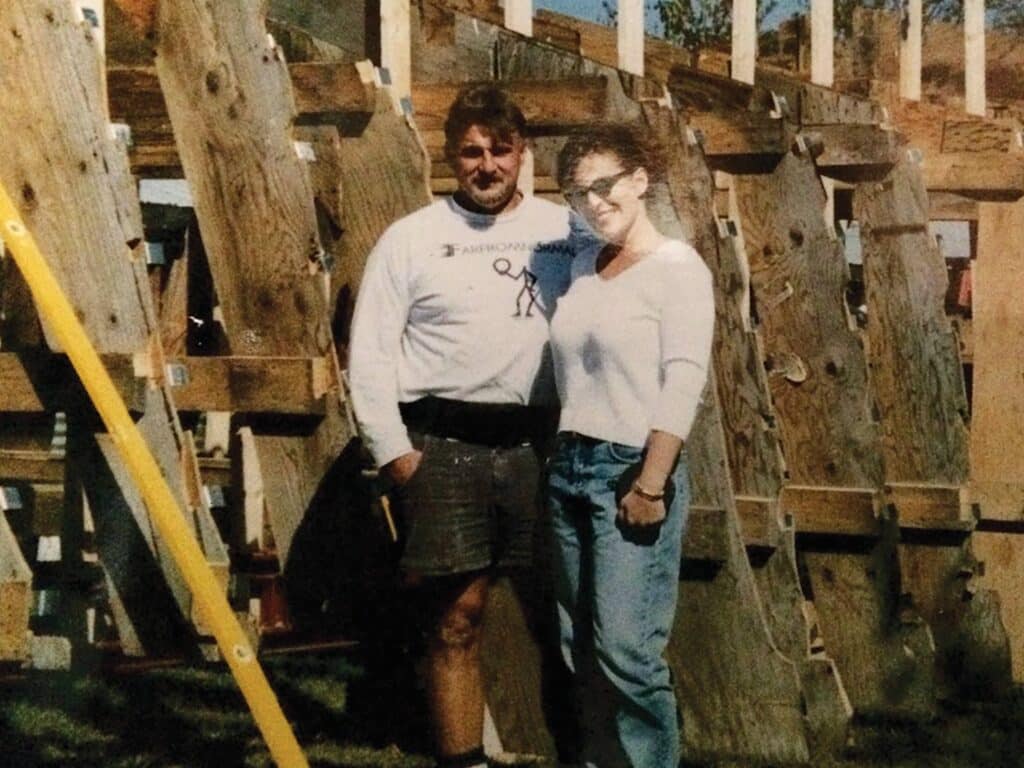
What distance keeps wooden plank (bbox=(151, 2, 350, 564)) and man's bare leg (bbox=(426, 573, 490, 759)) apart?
790mm

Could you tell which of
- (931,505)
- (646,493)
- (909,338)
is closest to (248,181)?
(646,493)

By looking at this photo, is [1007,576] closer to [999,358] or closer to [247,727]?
[999,358]

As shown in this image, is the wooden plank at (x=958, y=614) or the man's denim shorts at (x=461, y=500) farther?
the wooden plank at (x=958, y=614)

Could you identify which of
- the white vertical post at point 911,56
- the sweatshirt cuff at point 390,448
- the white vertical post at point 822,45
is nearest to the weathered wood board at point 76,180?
the sweatshirt cuff at point 390,448

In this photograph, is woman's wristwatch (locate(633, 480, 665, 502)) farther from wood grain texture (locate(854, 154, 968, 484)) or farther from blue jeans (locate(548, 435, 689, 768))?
wood grain texture (locate(854, 154, 968, 484))

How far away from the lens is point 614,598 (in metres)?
4.39

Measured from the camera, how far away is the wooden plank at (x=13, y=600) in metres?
4.77

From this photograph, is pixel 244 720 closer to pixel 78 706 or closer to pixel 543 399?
pixel 78 706

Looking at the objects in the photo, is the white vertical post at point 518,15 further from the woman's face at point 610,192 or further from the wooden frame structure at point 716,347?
the woman's face at point 610,192

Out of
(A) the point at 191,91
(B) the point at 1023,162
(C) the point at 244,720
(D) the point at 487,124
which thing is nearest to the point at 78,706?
(C) the point at 244,720

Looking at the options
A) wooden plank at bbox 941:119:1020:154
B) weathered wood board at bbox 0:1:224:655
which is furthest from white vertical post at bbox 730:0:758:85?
weathered wood board at bbox 0:1:224:655

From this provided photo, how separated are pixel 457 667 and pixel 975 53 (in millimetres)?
4813

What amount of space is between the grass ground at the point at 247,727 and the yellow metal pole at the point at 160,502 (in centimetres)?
131

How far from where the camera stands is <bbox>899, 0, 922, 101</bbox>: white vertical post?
8367mm
